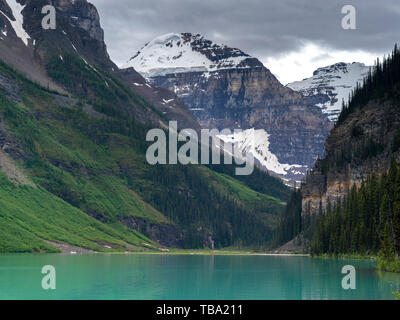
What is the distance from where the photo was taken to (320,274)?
119 metres

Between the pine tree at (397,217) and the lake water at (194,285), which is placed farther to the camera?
the pine tree at (397,217)

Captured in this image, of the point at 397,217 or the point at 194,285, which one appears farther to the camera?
the point at 397,217

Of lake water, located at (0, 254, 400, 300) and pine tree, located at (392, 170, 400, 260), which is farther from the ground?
pine tree, located at (392, 170, 400, 260)

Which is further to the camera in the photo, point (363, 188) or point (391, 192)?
point (363, 188)

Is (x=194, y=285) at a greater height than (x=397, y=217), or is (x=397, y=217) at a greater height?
(x=397, y=217)

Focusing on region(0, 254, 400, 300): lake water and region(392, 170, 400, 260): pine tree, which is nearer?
region(0, 254, 400, 300): lake water

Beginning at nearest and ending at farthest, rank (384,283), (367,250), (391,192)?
(384,283) < (391,192) < (367,250)

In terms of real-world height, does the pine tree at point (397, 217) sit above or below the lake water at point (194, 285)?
above
